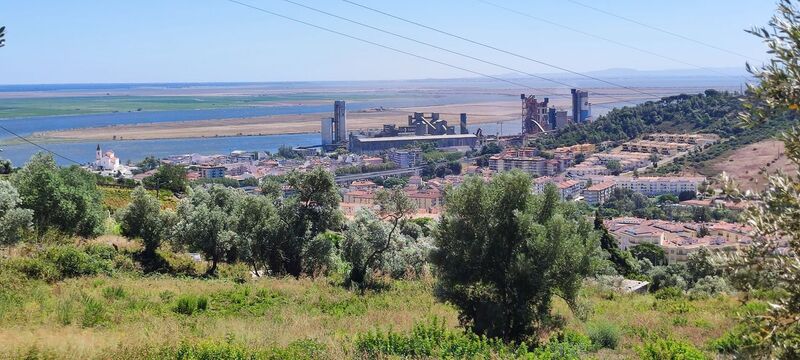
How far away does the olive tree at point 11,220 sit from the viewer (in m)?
11.1

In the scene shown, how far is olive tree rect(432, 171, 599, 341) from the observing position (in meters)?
6.72

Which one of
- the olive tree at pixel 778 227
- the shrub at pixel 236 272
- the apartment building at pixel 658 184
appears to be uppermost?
the olive tree at pixel 778 227

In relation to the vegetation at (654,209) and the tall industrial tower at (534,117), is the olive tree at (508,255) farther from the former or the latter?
the tall industrial tower at (534,117)

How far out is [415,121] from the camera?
98.9m

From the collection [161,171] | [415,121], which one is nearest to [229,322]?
[161,171]

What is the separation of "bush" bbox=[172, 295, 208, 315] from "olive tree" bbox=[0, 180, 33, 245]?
4.49 metres

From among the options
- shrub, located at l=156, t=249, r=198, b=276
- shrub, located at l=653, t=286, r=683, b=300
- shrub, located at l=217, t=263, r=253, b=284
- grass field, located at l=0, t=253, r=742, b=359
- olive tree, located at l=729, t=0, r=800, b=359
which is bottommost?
shrub, located at l=653, t=286, r=683, b=300

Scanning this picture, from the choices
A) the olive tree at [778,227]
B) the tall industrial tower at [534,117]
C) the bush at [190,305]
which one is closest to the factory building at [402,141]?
the tall industrial tower at [534,117]

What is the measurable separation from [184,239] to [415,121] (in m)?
86.6

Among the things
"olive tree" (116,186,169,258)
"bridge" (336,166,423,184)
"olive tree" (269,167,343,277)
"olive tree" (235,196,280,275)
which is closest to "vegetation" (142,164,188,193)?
"olive tree" (116,186,169,258)

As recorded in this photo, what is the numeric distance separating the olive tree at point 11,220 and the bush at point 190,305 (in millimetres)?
4492

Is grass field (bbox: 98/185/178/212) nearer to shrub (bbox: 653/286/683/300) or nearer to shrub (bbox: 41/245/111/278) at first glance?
shrub (bbox: 41/245/111/278)

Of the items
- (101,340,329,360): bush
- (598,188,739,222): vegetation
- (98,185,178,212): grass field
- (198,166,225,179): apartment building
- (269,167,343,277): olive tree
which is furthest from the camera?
(198,166,225,179): apartment building

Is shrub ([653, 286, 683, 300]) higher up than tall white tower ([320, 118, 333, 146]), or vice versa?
tall white tower ([320, 118, 333, 146])
